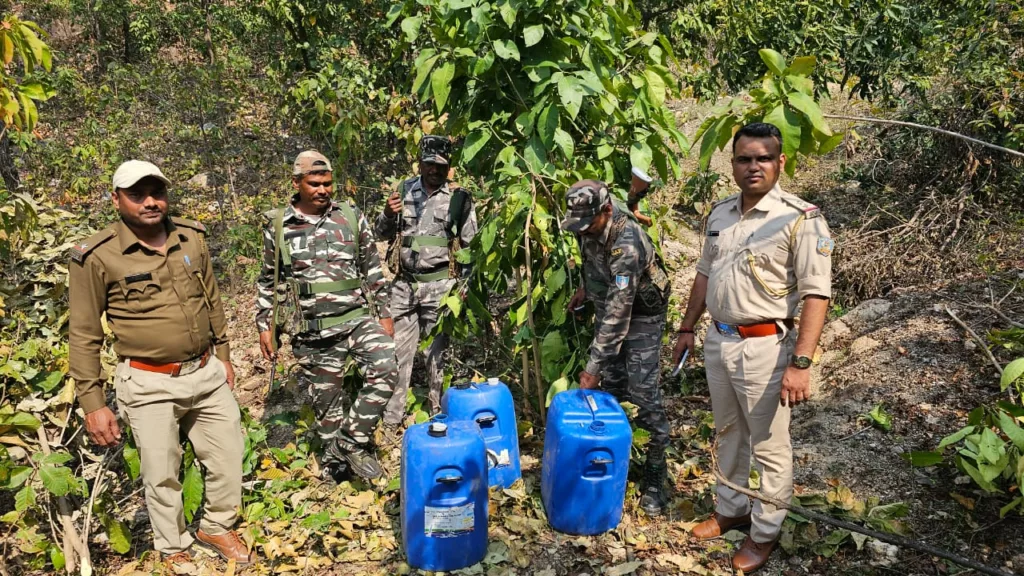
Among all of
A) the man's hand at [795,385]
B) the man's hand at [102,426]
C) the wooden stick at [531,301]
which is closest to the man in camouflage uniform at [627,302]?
the wooden stick at [531,301]

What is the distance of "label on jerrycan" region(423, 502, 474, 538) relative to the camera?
2771mm

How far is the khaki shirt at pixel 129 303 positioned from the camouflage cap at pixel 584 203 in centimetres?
179

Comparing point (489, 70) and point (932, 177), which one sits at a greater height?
point (489, 70)

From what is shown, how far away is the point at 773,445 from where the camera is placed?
267 cm

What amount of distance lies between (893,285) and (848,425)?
1.87m

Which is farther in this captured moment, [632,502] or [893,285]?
[893,285]

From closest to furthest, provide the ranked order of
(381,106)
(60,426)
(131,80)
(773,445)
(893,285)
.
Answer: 1. (773,445)
2. (60,426)
3. (893,285)
4. (381,106)
5. (131,80)

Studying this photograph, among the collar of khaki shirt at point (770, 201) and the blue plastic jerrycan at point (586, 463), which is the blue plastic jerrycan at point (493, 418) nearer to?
the blue plastic jerrycan at point (586, 463)

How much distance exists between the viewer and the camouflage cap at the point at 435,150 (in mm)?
4113

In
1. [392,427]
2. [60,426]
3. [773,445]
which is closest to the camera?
[773,445]

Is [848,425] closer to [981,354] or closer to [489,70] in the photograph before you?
[981,354]

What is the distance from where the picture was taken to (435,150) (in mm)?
4152

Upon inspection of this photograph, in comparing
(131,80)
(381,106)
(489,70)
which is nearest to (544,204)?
(489,70)

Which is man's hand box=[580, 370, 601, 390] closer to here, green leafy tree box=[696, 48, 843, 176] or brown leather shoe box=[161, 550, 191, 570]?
green leafy tree box=[696, 48, 843, 176]
